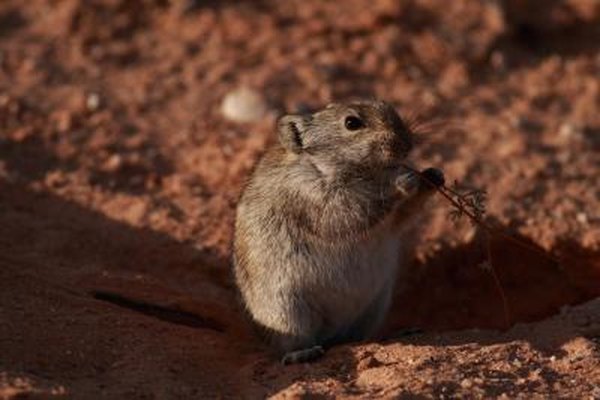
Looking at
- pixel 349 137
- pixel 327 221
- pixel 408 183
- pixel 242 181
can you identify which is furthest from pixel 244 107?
pixel 408 183

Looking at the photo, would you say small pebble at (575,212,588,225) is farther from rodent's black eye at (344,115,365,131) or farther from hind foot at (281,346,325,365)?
hind foot at (281,346,325,365)

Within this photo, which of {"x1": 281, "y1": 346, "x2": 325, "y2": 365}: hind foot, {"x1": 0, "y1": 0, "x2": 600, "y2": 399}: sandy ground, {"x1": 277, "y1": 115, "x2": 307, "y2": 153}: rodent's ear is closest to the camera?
{"x1": 0, "y1": 0, "x2": 600, "y2": 399}: sandy ground

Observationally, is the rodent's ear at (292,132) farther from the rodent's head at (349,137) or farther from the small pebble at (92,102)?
the small pebble at (92,102)

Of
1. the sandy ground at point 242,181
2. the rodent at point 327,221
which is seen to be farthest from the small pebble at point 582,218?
the rodent at point 327,221

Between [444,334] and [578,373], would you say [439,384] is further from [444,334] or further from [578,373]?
[444,334]

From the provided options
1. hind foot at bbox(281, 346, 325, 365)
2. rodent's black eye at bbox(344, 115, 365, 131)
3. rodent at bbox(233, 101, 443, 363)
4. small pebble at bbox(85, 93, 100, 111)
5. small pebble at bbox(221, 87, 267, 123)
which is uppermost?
small pebble at bbox(85, 93, 100, 111)

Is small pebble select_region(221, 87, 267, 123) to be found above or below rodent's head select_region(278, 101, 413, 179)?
above

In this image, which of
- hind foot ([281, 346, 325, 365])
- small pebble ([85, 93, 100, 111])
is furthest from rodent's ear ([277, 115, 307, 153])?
small pebble ([85, 93, 100, 111])
